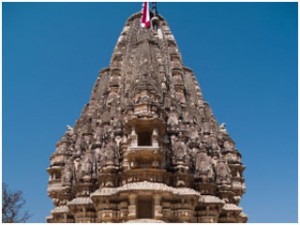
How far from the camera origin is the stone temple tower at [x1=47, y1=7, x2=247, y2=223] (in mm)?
20406

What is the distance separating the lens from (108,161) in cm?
2148

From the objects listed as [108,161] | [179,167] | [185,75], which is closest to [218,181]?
[179,167]

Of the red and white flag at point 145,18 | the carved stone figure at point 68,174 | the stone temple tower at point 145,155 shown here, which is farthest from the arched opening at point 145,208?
the red and white flag at point 145,18

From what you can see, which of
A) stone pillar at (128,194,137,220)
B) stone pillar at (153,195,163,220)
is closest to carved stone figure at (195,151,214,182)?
stone pillar at (153,195,163,220)

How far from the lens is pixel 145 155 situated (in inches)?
824

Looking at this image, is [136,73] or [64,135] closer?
[136,73]

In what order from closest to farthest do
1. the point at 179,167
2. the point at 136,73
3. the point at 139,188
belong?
the point at 139,188
the point at 179,167
the point at 136,73

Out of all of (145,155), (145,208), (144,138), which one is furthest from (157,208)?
(144,138)

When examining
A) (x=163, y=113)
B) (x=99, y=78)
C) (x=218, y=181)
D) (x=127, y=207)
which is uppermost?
(x=99, y=78)

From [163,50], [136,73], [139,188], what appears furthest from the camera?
[163,50]

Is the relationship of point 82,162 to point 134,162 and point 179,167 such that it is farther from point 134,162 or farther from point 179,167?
point 179,167

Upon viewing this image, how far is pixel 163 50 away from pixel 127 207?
42.6ft

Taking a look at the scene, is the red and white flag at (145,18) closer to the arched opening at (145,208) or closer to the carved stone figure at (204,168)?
the carved stone figure at (204,168)

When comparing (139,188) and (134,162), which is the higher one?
(134,162)
